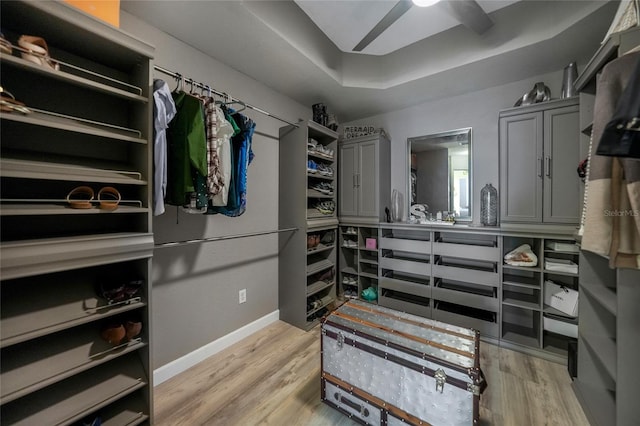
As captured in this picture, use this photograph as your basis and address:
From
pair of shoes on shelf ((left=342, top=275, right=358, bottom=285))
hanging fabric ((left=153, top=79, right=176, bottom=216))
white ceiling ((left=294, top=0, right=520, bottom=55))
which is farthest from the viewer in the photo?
pair of shoes on shelf ((left=342, top=275, right=358, bottom=285))

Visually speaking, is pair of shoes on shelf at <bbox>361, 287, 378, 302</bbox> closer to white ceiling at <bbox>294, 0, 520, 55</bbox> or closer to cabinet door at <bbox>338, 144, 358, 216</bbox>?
cabinet door at <bbox>338, 144, 358, 216</bbox>

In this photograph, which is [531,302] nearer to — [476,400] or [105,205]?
[476,400]

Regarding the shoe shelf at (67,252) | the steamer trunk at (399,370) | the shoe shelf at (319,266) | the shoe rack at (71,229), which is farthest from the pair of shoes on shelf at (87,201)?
the shoe shelf at (319,266)

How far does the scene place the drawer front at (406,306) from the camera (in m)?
2.52

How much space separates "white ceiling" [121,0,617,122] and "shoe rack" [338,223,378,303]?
1.64 meters

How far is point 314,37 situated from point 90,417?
9.79 ft

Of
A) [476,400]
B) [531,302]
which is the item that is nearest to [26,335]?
[476,400]

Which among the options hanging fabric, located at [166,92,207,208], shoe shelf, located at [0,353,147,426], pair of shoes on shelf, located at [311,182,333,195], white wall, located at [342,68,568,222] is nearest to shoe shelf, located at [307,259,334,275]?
pair of shoes on shelf, located at [311,182,333,195]

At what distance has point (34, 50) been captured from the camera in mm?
993

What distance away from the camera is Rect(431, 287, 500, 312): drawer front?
2193mm

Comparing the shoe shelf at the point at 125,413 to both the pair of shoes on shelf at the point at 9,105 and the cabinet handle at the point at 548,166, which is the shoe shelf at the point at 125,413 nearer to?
the pair of shoes on shelf at the point at 9,105

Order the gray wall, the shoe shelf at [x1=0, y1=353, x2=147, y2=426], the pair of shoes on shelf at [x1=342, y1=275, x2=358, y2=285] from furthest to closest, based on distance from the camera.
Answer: the pair of shoes on shelf at [x1=342, y1=275, x2=358, y2=285], the gray wall, the shoe shelf at [x1=0, y1=353, x2=147, y2=426]

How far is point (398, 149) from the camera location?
10.4 feet

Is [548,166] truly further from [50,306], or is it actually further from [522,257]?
[50,306]
